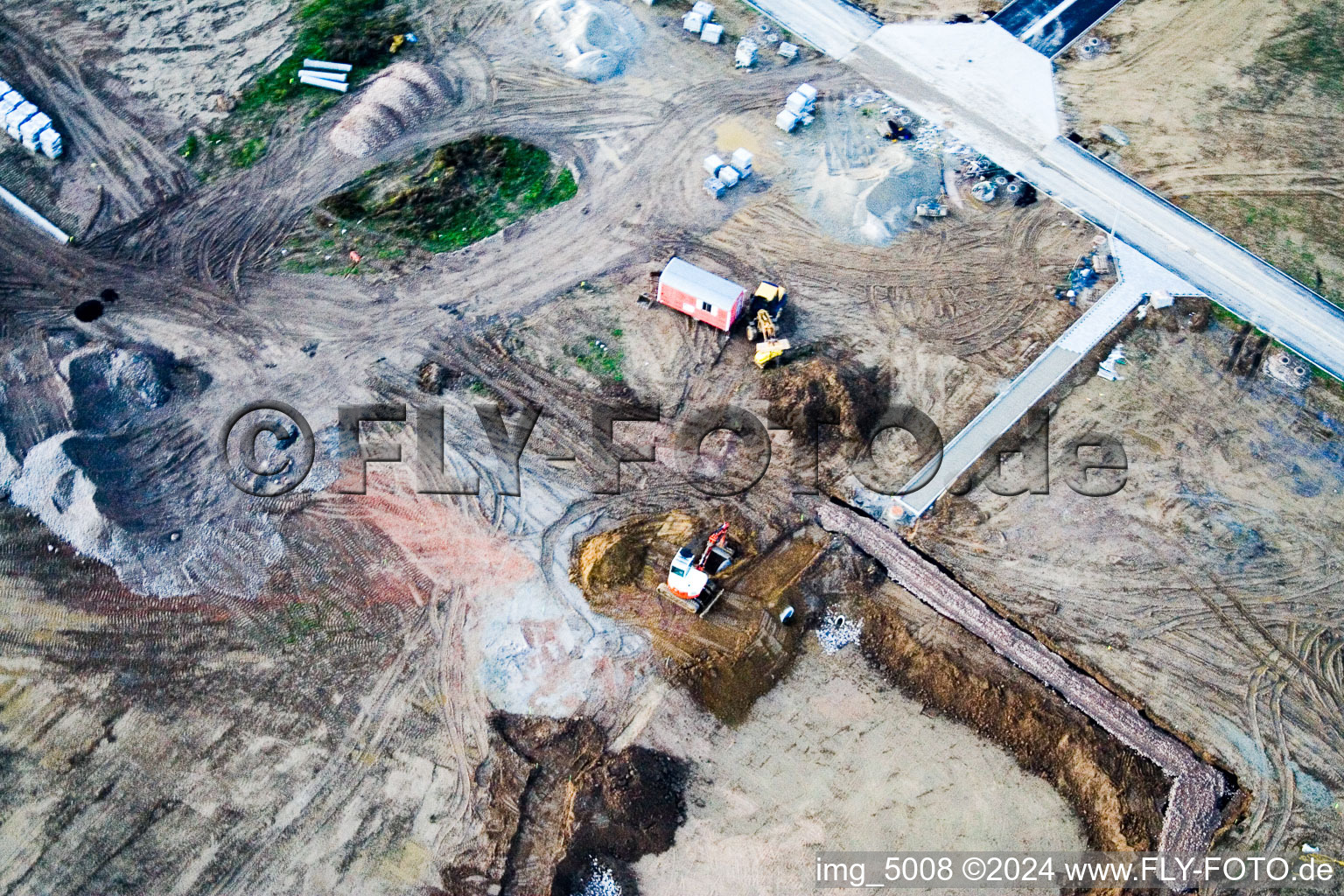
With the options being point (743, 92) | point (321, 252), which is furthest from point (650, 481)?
point (743, 92)

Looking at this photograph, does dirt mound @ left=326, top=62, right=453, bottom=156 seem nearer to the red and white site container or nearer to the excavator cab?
the red and white site container

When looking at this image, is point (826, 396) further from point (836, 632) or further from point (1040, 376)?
point (836, 632)

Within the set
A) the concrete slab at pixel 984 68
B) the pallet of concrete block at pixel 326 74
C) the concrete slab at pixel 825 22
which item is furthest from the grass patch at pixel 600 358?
the concrete slab at pixel 984 68

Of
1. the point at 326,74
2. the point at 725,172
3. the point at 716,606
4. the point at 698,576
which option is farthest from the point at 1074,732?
the point at 326,74

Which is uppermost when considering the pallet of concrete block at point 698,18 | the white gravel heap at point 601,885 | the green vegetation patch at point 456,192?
the pallet of concrete block at point 698,18

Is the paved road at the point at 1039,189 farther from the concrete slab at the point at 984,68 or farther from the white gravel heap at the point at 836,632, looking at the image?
the white gravel heap at the point at 836,632

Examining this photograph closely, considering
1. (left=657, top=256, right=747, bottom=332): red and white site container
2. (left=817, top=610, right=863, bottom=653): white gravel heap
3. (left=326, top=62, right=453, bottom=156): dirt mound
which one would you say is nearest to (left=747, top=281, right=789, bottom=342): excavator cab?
(left=657, top=256, right=747, bottom=332): red and white site container
